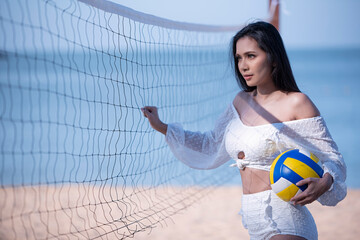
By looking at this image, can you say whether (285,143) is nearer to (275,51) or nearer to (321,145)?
(321,145)

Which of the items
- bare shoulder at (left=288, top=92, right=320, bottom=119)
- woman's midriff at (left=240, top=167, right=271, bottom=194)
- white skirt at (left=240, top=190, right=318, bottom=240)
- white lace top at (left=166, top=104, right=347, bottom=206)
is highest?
bare shoulder at (left=288, top=92, right=320, bottom=119)

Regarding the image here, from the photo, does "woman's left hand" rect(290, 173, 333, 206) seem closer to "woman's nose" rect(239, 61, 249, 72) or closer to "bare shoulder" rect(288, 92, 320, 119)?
"bare shoulder" rect(288, 92, 320, 119)

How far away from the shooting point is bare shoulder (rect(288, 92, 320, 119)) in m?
2.62

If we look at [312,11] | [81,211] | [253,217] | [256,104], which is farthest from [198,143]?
[312,11]

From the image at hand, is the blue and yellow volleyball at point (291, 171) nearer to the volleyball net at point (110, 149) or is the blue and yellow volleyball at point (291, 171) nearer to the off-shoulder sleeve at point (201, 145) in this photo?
the off-shoulder sleeve at point (201, 145)

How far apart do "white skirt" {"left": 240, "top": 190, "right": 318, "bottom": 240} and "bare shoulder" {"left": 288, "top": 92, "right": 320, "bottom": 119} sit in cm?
48

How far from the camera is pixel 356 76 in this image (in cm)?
3859

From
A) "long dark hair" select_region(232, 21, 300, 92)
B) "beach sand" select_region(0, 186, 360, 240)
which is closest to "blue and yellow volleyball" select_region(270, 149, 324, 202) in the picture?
"long dark hair" select_region(232, 21, 300, 92)

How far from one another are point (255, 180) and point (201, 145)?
0.59 metres

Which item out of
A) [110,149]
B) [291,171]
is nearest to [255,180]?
[291,171]

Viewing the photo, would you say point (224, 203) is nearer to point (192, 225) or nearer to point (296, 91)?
point (192, 225)

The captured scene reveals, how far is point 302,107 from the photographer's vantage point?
2.63 metres

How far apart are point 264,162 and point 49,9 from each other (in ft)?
49.1

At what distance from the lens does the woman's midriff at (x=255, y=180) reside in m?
2.70
